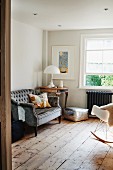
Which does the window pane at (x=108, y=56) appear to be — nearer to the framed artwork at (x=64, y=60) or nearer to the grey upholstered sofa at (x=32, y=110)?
the framed artwork at (x=64, y=60)

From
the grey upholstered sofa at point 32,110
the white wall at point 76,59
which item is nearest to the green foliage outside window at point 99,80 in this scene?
the white wall at point 76,59

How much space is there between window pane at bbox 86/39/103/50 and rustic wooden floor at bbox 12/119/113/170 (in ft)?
8.53

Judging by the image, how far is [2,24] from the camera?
2232 millimetres

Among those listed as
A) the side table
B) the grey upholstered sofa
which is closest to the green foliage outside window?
the side table

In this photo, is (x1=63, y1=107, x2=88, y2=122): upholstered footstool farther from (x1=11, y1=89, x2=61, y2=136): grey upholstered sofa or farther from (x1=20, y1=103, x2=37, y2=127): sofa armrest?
(x1=20, y1=103, x2=37, y2=127): sofa armrest

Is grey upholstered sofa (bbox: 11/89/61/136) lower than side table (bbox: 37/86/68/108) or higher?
lower

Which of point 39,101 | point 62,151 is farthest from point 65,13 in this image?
point 62,151

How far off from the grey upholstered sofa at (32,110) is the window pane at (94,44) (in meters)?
2.03

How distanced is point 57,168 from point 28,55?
381cm

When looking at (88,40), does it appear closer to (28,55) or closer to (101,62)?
(101,62)

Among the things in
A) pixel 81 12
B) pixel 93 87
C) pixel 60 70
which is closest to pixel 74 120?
pixel 93 87

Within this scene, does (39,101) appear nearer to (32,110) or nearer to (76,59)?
(32,110)

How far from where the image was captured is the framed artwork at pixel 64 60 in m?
7.06

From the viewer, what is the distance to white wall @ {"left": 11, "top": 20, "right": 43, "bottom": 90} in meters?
5.77
